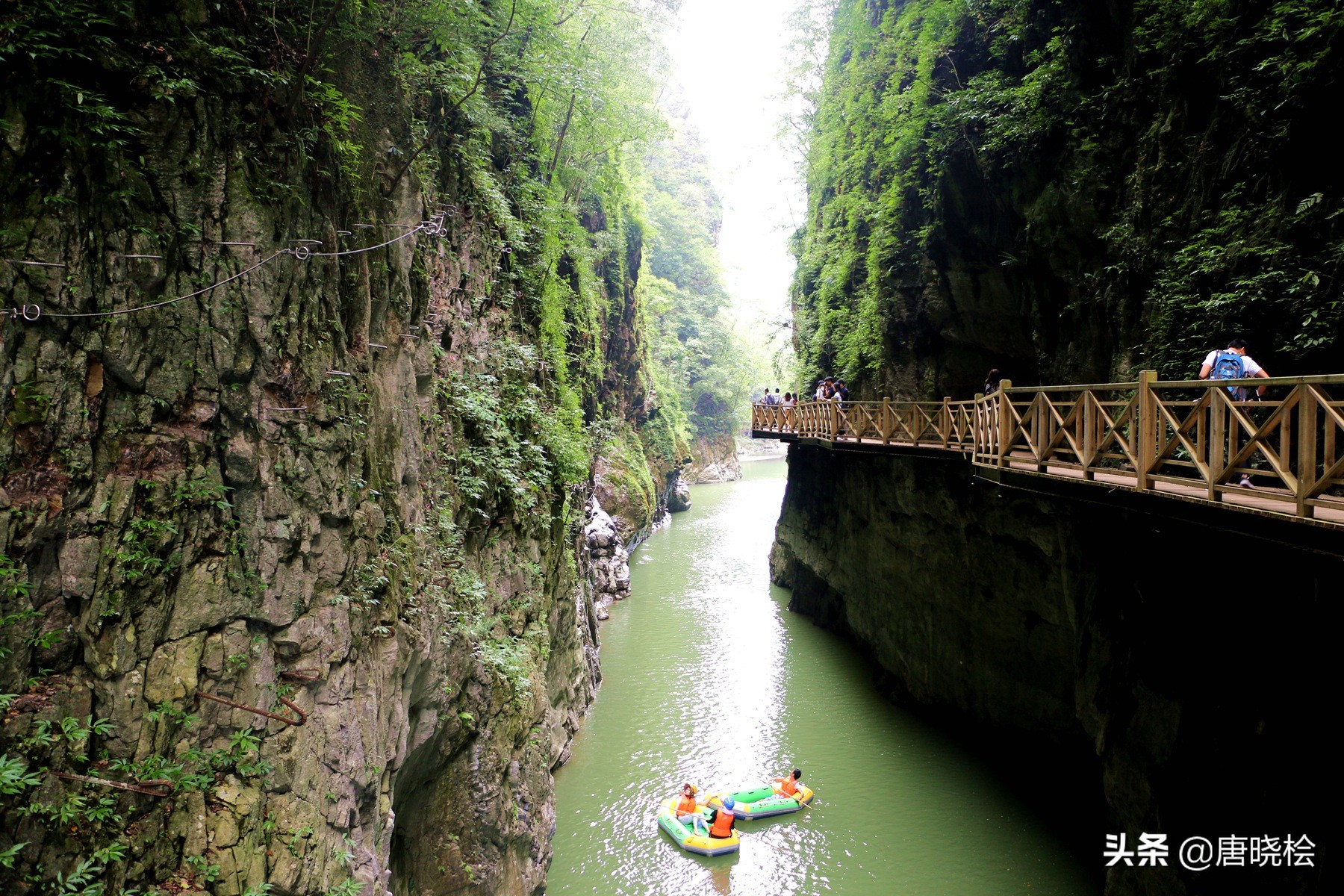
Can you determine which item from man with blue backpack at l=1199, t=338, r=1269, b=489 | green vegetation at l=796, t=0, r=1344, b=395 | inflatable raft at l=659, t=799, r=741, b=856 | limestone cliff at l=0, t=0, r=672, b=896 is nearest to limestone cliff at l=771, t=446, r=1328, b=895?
man with blue backpack at l=1199, t=338, r=1269, b=489

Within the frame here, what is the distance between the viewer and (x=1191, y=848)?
6668mm

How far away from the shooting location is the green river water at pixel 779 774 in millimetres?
9539

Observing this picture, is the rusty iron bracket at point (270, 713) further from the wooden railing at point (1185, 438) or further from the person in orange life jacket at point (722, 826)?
the person in orange life jacket at point (722, 826)

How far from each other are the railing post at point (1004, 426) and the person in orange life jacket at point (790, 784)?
6.40 m

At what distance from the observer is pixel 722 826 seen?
32.8 ft

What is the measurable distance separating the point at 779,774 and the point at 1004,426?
7.55 meters

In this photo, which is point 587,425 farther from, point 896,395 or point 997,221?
point 997,221

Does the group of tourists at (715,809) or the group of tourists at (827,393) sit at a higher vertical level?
the group of tourists at (827,393)

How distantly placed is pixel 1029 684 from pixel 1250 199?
25.8 feet


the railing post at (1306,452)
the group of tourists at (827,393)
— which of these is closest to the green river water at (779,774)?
the group of tourists at (827,393)

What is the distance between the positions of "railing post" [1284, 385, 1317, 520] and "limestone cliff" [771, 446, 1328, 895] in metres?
0.41

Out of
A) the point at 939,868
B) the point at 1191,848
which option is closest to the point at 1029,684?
the point at 939,868

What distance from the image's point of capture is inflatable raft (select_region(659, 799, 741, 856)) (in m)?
9.77

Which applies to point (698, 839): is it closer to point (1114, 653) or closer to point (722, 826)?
point (722, 826)
